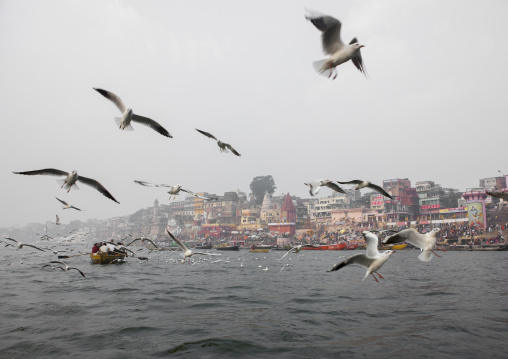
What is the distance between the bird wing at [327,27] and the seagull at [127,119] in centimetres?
401

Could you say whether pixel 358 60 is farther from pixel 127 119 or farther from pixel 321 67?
pixel 127 119

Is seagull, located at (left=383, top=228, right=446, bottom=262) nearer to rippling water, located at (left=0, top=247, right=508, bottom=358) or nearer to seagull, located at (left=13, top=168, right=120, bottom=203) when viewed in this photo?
rippling water, located at (left=0, top=247, right=508, bottom=358)

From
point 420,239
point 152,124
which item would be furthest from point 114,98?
point 420,239

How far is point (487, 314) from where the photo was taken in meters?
9.21

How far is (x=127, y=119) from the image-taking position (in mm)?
6867

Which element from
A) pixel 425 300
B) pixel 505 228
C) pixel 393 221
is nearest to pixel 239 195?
pixel 393 221

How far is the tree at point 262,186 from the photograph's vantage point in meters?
145

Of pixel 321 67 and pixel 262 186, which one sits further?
pixel 262 186

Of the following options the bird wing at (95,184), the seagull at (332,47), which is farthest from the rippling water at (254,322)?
the seagull at (332,47)

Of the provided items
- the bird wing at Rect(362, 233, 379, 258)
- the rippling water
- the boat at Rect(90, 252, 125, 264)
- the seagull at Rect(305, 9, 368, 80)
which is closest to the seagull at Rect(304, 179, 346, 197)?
the bird wing at Rect(362, 233, 379, 258)

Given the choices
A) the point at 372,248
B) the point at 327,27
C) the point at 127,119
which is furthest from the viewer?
the point at 127,119

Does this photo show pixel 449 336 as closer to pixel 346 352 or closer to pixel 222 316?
pixel 346 352

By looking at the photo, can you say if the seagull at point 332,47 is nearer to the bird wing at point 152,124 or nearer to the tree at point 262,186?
the bird wing at point 152,124

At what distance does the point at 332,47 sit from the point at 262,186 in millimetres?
141396
